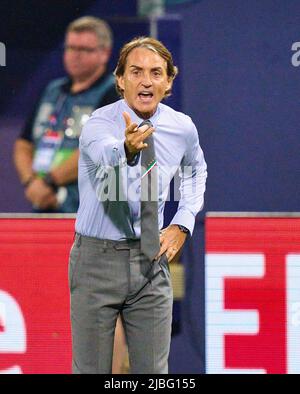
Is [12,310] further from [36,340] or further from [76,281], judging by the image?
[76,281]

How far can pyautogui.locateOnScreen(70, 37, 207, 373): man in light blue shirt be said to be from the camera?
9.36ft

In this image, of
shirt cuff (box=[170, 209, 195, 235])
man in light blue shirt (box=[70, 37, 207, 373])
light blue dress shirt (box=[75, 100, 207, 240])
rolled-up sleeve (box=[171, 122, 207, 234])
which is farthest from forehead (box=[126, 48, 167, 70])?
shirt cuff (box=[170, 209, 195, 235])

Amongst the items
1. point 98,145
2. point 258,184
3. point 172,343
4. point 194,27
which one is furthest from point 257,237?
point 98,145

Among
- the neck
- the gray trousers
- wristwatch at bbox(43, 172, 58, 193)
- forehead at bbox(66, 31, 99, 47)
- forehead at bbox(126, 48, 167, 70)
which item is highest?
forehead at bbox(66, 31, 99, 47)

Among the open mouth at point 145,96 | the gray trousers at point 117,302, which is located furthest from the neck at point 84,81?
the gray trousers at point 117,302

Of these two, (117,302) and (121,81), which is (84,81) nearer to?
(121,81)

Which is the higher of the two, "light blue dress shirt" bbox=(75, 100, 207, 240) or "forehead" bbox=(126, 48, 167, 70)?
"forehead" bbox=(126, 48, 167, 70)

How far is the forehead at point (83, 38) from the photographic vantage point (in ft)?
12.0

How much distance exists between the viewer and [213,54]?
3658 millimetres

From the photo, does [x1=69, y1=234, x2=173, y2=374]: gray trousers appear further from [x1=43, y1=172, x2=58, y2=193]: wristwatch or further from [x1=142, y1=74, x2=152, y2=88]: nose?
[x1=43, y1=172, x2=58, y2=193]: wristwatch

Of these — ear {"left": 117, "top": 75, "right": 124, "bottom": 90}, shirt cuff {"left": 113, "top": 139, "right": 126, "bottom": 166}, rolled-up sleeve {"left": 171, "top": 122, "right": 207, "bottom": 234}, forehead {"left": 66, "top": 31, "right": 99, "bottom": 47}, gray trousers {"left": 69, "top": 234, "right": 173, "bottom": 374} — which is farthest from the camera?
forehead {"left": 66, "top": 31, "right": 99, "bottom": 47}

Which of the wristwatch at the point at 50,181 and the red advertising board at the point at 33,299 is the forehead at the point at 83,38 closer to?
the wristwatch at the point at 50,181

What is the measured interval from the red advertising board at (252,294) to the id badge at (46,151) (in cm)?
66

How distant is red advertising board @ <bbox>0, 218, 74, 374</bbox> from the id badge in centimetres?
25
